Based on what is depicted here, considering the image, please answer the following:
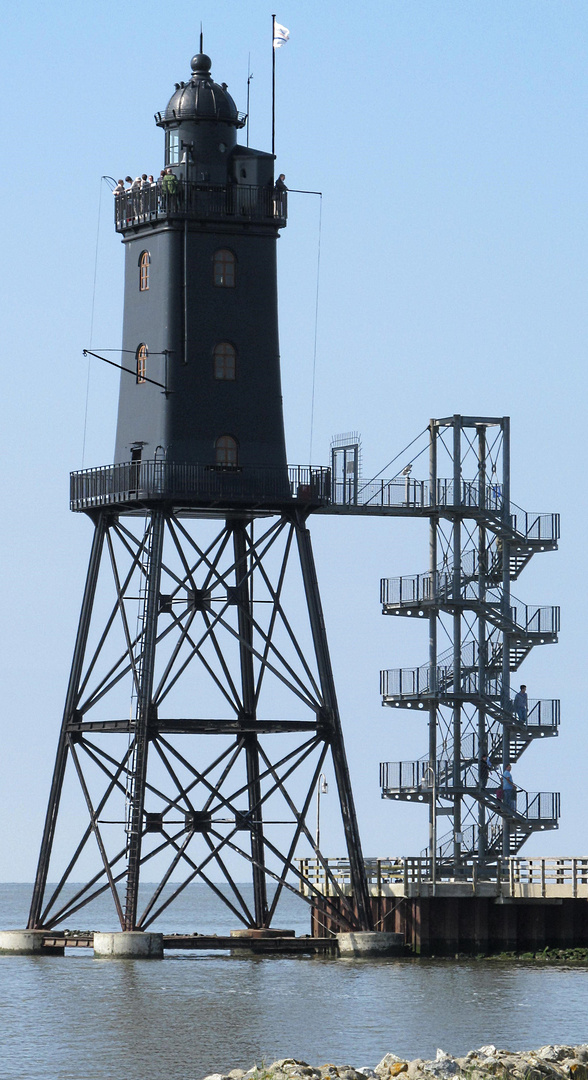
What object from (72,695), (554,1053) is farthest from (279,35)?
(554,1053)

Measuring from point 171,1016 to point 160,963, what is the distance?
11931 mm

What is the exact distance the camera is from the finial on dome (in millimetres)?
70375

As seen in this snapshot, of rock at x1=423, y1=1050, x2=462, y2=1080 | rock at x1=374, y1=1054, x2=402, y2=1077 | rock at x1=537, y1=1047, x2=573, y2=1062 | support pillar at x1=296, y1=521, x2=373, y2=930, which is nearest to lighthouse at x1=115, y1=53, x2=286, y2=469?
support pillar at x1=296, y1=521, x2=373, y2=930

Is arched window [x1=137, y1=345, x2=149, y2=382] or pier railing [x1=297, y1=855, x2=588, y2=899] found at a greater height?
arched window [x1=137, y1=345, x2=149, y2=382]

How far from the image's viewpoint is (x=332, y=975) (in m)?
64.1

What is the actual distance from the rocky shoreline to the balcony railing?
25381mm

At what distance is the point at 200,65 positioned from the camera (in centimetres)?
7044

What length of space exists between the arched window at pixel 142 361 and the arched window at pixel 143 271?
154 centimetres

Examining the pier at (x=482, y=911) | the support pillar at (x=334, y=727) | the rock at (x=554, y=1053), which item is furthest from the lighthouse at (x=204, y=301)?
the rock at (x=554, y=1053)

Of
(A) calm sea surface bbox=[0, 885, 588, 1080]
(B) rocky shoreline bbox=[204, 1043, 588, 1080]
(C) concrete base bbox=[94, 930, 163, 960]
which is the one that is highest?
(C) concrete base bbox=[94, 930, 163, 960]

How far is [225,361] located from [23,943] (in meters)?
Result: 15.9

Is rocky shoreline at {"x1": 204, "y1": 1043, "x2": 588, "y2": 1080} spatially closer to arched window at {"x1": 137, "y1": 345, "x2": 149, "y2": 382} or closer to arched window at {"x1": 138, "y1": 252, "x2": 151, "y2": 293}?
arched window at {"x1": 137, "y1": 345, "x2": 149, "y2": 382}

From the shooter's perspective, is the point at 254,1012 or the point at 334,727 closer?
the point at 254,1012

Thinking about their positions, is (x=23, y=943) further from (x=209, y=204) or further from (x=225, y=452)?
(x=209, y=204)
